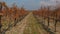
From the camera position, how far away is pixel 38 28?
356cm

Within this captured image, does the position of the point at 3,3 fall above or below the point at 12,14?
above

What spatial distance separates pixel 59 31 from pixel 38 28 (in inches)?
20.1

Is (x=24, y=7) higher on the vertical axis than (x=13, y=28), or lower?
higher

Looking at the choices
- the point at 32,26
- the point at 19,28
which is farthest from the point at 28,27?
the point at 19,28

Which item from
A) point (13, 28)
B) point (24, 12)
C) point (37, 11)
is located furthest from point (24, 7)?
point (13, 28)

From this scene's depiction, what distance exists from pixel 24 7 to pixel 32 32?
65cm

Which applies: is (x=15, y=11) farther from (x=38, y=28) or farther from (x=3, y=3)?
(x=38, y=28)

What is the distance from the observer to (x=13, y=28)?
3.52m

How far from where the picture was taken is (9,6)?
143 inches

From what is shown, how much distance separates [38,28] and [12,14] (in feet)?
2.44

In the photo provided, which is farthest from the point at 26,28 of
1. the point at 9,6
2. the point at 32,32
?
the point at 9,6

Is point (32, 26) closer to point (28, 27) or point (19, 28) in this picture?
point (28, 27)

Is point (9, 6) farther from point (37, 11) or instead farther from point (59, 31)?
point (59, 31)

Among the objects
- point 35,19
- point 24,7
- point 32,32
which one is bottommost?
point 32,32
